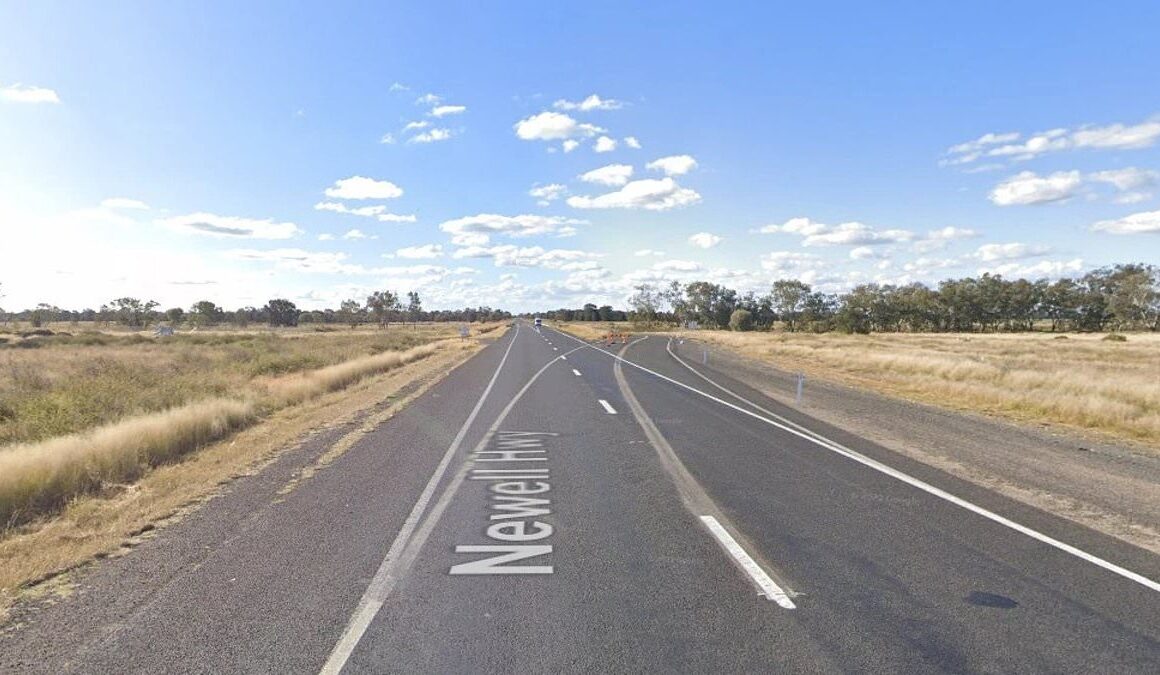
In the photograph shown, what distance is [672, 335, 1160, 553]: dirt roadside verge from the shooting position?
23.7 ft

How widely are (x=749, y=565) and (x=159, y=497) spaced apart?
6787 mm

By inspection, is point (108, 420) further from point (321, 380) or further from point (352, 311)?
point (352, 311)

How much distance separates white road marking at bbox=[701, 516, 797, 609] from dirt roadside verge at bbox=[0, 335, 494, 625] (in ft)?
16.5

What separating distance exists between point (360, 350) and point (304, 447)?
35323 millimetres

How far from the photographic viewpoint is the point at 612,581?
508 cm

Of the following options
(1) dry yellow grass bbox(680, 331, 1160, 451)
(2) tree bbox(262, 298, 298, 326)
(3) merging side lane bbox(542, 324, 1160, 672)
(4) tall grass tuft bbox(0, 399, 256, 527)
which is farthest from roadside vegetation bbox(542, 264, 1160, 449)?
(2) tree bbox(262, 298, 298, 326)

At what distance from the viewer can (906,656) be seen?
3.89 metres

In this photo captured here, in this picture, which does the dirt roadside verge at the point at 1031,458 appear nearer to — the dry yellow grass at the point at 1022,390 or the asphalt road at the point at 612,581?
the asphalt road at the point at 612,581

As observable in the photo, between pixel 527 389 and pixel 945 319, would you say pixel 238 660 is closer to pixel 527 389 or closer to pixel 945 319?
pixel 527 389

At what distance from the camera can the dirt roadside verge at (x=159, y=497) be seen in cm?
550

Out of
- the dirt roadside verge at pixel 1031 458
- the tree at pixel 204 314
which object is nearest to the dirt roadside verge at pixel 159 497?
the dirt roadside verge at pixel 1031 458

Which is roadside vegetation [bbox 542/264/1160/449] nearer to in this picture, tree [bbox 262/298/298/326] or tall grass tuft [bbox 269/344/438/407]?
tall grass tuft [bbox 269/344/438/407]

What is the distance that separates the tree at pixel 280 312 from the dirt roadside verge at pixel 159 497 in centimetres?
15058

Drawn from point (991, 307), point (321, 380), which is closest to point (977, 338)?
point (991, 307)
